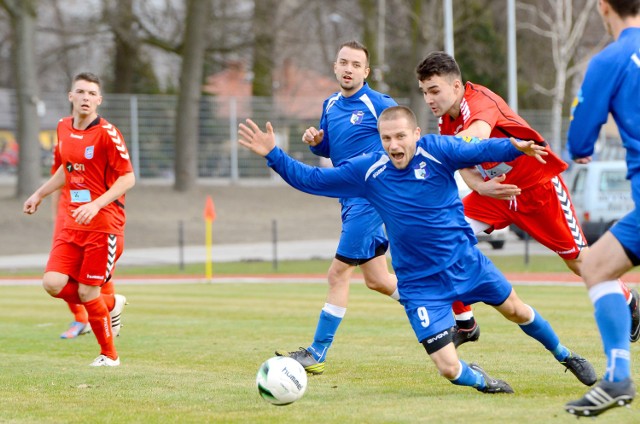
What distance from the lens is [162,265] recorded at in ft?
83.3

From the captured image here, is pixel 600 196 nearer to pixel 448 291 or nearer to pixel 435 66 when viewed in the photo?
pixel 435 66

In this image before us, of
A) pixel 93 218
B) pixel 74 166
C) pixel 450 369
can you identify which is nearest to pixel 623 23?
pixel 450 369

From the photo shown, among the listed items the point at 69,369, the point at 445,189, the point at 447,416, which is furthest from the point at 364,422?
the point at 69,369

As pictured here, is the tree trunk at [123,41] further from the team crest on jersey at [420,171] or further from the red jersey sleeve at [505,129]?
the team crest on jersey at [420,171]

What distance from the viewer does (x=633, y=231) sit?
5660mm

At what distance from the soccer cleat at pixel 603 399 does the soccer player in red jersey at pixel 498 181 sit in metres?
2.24

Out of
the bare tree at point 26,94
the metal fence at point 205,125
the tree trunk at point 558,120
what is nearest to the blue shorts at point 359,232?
the bare tree at point 26,94

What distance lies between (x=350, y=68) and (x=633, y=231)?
348 cm

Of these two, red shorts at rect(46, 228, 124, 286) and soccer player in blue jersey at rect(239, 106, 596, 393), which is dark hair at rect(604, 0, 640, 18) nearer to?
soccer player in blue jersey at rect(239, 106, 596, 393)

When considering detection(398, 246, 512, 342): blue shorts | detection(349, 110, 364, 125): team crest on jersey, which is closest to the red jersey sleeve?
detection(398, 246, 512, 342): blue shorts

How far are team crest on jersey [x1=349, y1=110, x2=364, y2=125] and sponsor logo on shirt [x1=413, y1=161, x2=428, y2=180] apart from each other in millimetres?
1772

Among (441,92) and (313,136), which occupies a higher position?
(441,92)

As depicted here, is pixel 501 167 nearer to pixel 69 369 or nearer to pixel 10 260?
pixel 69 369

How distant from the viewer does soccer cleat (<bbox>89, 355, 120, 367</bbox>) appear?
29.4ft
